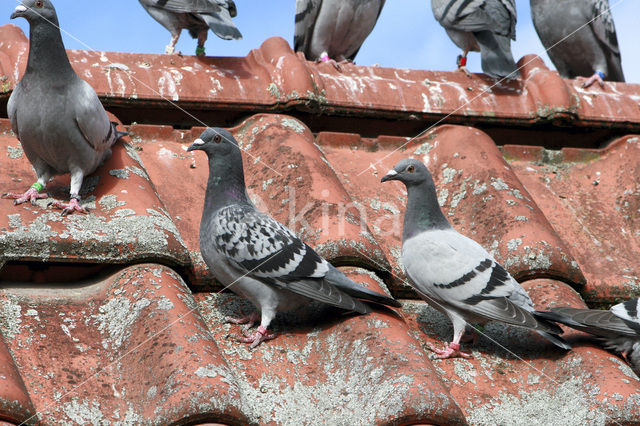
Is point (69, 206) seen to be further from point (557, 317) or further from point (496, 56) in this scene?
point (496, 56)

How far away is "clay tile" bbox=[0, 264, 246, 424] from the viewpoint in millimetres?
2436

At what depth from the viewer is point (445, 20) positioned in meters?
7.08

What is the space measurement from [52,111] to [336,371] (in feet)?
5.87

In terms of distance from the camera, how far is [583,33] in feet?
25.6

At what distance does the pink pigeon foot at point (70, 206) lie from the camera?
3344 millimetres

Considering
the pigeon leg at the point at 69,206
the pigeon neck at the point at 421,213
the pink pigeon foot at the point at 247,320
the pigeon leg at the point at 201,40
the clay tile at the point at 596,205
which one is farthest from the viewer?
the pigeon leg at the point at 201,40

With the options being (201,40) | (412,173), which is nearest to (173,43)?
(201,40)

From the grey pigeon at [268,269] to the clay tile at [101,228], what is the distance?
18 centimetres

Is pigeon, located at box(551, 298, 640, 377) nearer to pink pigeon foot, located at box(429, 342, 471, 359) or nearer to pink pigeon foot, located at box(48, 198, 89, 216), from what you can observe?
pink pigeon foot, located at box(429, 342, 471, 359)

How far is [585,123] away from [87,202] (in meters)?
3.03

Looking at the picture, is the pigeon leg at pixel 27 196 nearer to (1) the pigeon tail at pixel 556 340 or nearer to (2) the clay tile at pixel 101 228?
(2) the clay tile at pixel 101 228

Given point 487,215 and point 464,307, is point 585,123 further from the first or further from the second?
point 464,307

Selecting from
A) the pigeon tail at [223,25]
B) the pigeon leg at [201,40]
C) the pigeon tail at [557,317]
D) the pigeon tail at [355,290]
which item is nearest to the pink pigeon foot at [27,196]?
the pigeon tail at [355,290]

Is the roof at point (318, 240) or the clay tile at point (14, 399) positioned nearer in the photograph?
the clay tile at point (14, 399)
